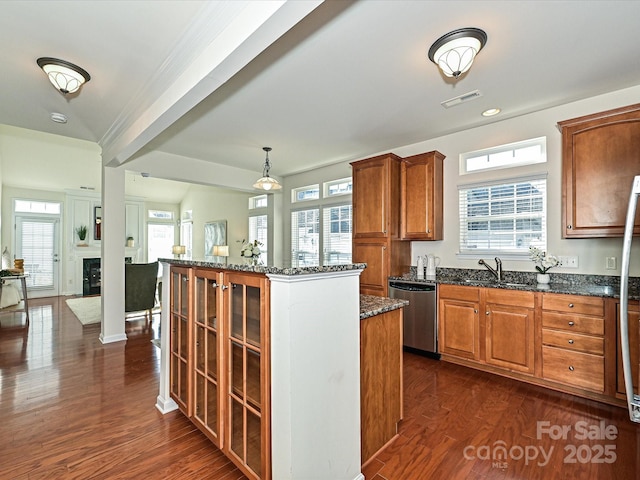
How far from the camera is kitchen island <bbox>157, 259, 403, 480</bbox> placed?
1.36m

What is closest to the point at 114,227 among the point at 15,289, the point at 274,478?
the point at 15,289

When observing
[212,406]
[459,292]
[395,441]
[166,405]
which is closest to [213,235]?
[166,405]

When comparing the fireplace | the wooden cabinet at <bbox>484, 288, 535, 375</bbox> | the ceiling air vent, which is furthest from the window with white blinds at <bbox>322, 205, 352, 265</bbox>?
the fireplace

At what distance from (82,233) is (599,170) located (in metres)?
10.5

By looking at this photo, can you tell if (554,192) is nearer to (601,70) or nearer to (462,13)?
(601,70)

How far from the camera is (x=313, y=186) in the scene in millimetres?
5777

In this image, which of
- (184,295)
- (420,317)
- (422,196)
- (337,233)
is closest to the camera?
(184,295)

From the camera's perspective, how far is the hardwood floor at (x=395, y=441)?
1.77m

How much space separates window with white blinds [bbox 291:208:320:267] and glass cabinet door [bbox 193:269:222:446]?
3559 mm

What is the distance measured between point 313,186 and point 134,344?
3820mm

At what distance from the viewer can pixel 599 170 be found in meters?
2.66

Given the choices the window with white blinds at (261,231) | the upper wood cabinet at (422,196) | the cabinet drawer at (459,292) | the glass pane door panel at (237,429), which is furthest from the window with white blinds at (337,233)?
the glass pane door panel at (237,429)

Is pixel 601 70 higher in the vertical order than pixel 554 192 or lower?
higher

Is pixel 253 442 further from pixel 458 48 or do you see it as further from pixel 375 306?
pixel 458 48
